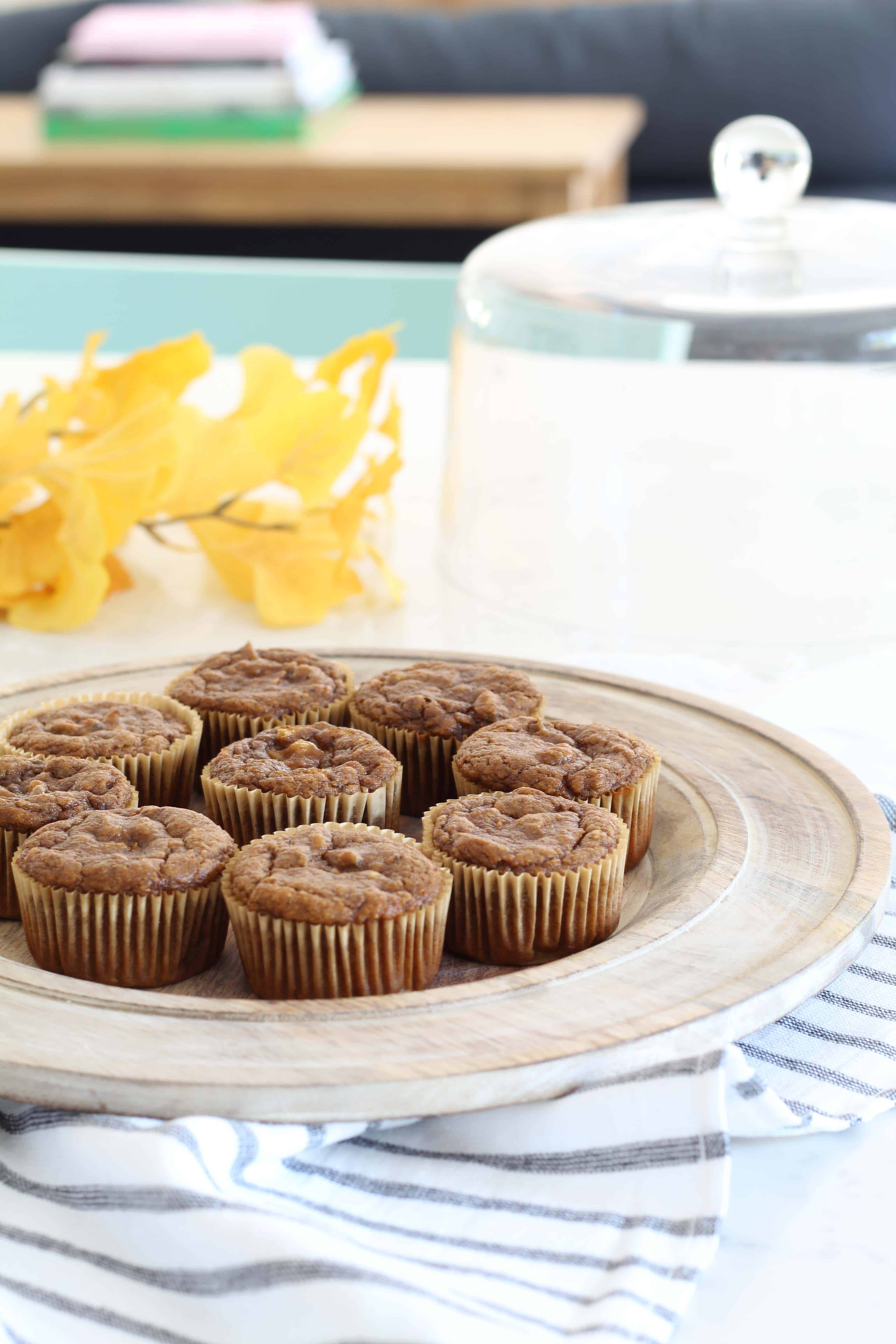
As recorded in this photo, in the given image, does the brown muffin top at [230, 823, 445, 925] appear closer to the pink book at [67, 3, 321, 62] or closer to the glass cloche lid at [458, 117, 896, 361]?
the glass cloche lid at [458, 117, 896, 361]

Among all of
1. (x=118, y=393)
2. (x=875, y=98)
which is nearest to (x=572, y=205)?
(x=875, y=98)

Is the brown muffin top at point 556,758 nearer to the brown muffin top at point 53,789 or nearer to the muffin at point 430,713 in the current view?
the muffin at point 430,713

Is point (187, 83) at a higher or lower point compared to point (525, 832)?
higher

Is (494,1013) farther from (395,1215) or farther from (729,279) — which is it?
(729,279)

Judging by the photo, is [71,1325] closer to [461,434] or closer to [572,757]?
[572,757]

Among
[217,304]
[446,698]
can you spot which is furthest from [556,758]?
[217,304]


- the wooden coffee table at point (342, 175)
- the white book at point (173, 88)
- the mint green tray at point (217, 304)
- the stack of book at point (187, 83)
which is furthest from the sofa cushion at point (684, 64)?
the mint green tray at point (217, 304)

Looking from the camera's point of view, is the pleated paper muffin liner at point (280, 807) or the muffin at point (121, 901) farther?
the pleated paper muffin liner at point (280, 807)
